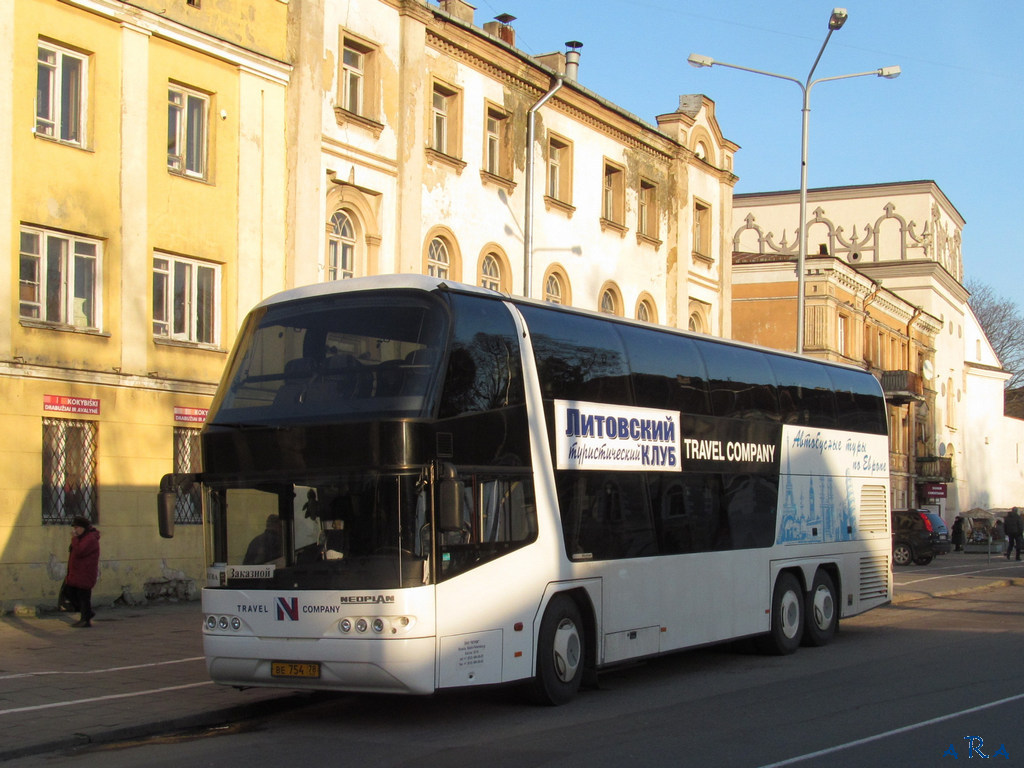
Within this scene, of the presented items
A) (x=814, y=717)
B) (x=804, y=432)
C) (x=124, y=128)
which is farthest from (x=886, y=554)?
(x=124, y=128)

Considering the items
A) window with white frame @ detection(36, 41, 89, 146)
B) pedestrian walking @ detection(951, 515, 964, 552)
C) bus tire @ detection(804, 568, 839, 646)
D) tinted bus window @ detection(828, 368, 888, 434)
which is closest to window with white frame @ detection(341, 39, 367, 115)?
window with white frame @ detection(36, 41, 89, 146)

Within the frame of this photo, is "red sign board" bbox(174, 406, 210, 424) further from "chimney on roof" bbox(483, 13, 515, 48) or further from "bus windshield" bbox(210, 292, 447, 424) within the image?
"chimney on roof" bbox(483, 13, 515, 48)

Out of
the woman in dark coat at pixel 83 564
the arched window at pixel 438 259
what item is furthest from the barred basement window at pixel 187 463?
the arched window at pixel 438 259

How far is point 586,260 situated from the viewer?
3244 centimetres

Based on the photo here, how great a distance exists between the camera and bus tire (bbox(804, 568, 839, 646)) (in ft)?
55.5

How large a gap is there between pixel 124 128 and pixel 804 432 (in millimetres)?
11793

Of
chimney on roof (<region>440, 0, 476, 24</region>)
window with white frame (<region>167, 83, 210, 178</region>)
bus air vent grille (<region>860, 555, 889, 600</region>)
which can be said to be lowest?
bus air vent grille (<region>860, 555, 889, 600</region>)

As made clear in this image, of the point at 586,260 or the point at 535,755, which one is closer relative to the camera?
the point at 535,755

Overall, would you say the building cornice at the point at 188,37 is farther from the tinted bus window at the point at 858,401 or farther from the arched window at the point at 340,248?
the tinted bus window at the point at 858,401

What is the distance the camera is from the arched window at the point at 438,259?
27.1m

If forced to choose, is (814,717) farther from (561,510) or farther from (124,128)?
(124,128)

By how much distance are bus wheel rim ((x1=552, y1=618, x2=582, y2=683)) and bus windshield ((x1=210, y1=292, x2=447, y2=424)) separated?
9.00 feet

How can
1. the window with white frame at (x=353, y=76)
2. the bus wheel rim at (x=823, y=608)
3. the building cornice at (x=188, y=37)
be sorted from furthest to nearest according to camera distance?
the window with white frame at (x=353, y=76), the building cornice at (x=188, y=37), the bus wheel rim at (x=823, y=608)

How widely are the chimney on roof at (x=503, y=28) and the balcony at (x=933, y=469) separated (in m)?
42.0
